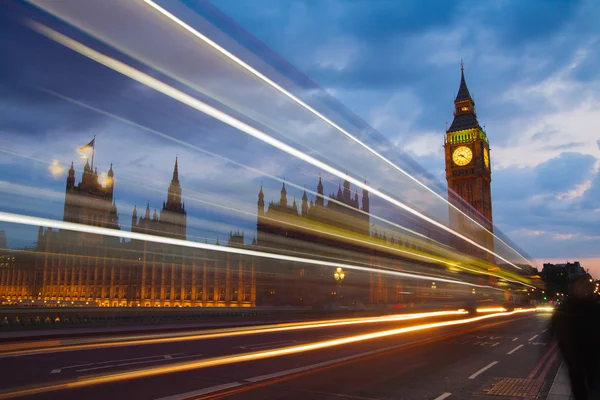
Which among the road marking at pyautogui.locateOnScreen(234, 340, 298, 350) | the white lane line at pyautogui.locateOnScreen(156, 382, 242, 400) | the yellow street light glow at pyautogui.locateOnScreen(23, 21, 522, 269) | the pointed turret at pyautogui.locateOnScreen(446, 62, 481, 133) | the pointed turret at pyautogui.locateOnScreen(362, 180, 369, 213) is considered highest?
the pointed turret at pyautogui.locateOnScreen(446, 62, 481, 133)

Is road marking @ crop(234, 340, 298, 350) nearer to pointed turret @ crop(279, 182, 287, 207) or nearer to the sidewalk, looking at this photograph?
the sidewalk

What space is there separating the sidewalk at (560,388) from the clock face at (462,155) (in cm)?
12946

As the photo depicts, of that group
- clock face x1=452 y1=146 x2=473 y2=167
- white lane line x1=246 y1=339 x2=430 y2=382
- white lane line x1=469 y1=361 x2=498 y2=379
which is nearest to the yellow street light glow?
white lane line x1=246 y1=339 x2=430 y2=382

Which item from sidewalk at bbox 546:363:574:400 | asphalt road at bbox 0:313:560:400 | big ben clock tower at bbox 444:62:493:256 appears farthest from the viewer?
big ben clock tower at bbox 444:62:493:256

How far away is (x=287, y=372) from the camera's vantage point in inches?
445

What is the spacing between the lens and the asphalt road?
9.08 metres

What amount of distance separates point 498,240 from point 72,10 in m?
72.9

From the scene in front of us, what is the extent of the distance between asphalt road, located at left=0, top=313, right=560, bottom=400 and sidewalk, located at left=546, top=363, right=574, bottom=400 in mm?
228

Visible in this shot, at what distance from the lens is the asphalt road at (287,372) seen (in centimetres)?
908

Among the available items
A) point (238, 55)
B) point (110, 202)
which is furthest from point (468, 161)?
point (238, 55)

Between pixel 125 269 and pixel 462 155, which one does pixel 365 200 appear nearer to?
pixel 125 269

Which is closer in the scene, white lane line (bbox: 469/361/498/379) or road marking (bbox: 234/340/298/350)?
white lane line (bbox: 469/361/498/379)

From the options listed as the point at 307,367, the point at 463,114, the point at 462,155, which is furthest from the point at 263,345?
the point at 463,114

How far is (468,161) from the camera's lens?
438 feet
